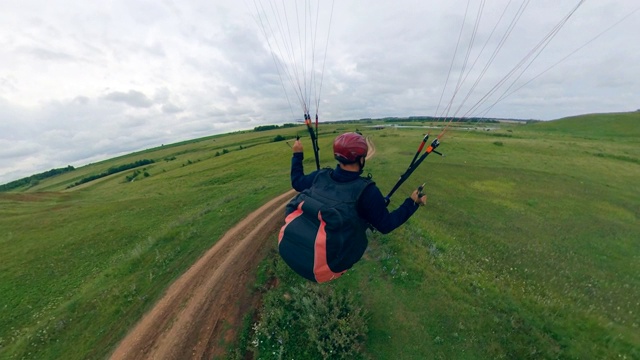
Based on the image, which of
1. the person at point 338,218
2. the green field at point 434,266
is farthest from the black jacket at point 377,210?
the green field at point 434,266

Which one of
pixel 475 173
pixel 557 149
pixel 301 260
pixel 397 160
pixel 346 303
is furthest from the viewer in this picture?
pixel 557 149

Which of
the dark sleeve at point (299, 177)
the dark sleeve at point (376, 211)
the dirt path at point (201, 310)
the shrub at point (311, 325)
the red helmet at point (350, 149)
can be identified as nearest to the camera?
the dark sleeve at point (376, 211)

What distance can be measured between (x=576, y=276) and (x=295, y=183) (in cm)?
1901

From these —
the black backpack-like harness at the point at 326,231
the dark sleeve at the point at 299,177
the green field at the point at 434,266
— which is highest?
the dark sleeve at the point at 299,177

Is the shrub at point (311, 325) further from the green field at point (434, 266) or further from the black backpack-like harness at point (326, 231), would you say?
the black backpack-like harness at point (326, 231)

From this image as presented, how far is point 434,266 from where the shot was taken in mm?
12938

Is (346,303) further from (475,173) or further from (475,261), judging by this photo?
(475,173)

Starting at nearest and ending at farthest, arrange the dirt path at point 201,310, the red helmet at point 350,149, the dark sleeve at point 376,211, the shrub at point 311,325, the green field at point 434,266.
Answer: the dark sleeve at point 376,211 < the red helmet at point 350,149 < the shrub at point 311,325 < the dirt path at point 201,310 < the green field at point 434,266

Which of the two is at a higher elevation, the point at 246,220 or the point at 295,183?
the point at 295,183

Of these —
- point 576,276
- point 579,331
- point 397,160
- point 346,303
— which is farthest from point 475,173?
point 346,303

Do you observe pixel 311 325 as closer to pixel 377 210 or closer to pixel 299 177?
pixel 299 177

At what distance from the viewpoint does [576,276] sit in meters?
16.2

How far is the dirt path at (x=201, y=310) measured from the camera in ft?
30.2

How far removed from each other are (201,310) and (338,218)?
8821mm
